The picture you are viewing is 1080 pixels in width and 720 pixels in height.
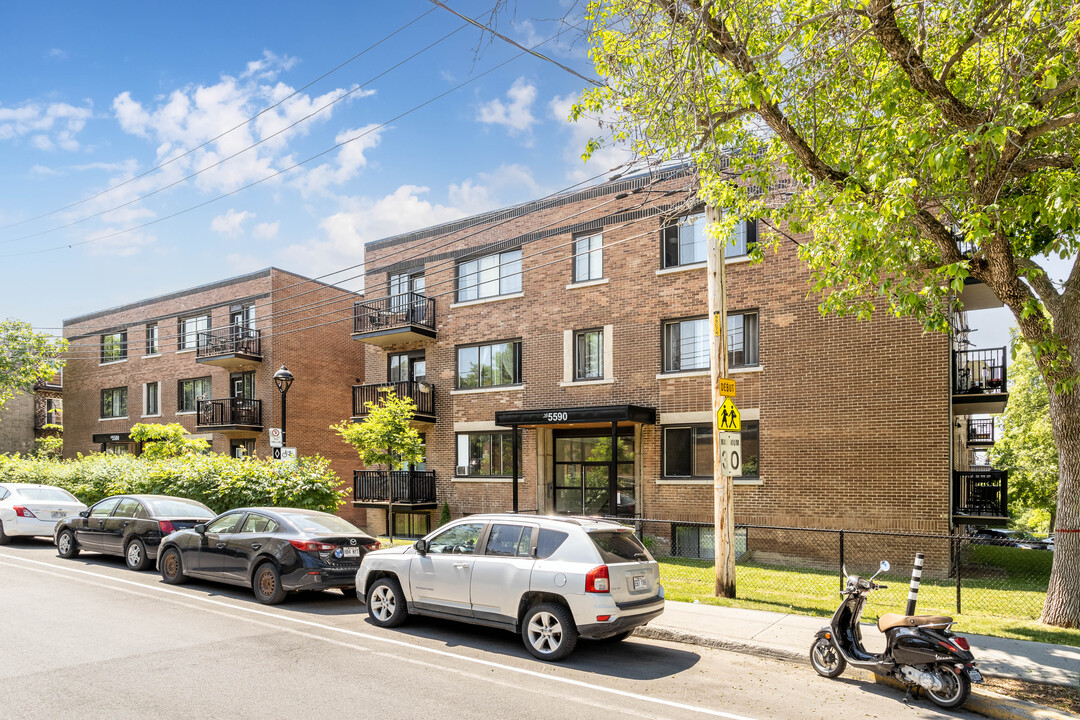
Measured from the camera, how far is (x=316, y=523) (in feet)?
38.2

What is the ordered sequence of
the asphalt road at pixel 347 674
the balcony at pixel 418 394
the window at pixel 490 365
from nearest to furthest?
the asphalt road at pixel 347 674 → the window at pixel 490 365 → the balcony at pixel 418 394

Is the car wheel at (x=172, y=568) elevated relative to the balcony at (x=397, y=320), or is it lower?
lower

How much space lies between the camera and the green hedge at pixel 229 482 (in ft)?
56.2

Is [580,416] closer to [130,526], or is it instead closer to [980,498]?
[980,498]

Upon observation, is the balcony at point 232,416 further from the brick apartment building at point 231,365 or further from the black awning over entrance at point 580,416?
the black awning over entrance at point 580,416

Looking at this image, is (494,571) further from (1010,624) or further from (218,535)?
(1010,624)

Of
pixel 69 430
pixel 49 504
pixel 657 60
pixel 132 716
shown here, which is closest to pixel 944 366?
pixel 657 60

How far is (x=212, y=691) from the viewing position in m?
6.67

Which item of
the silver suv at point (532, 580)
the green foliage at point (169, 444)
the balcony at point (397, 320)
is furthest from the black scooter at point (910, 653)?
the green foliage at point (169, 444)

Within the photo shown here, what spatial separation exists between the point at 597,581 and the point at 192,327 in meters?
29.1

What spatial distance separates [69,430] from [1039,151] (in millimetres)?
40945

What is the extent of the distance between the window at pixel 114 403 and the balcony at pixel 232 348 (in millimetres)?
6996

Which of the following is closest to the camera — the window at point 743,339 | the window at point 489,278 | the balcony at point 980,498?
the balcony at point 980,498

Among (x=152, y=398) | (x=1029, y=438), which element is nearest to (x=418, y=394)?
(x=152, y=398)
